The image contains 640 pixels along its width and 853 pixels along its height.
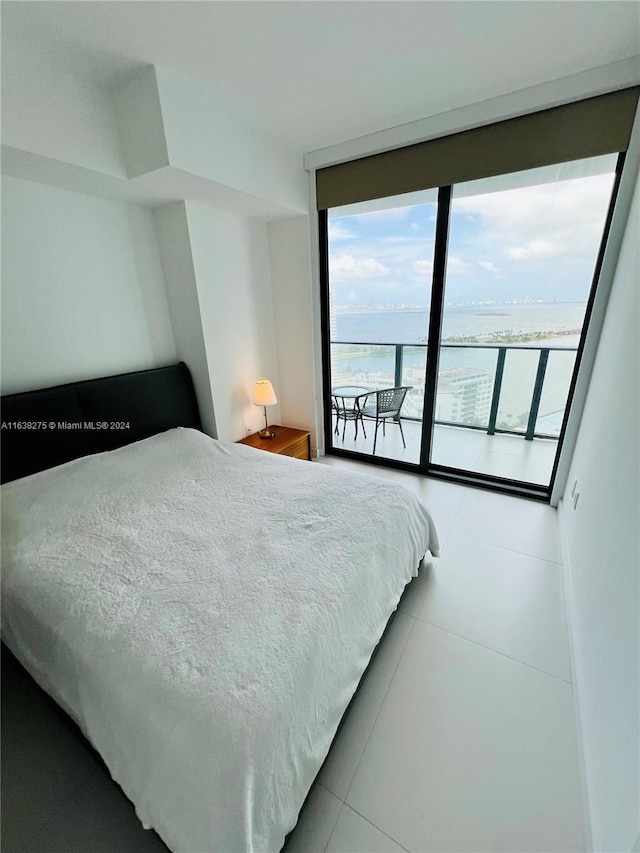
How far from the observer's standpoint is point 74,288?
2.09 meters

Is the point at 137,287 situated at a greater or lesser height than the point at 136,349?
greater

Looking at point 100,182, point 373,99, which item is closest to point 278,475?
point 100,182

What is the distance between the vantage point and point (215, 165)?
1.97 m

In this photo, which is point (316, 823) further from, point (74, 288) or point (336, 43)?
point (336, 43)

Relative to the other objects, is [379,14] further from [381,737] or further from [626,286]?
[381,737]

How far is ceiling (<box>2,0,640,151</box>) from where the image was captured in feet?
4.52

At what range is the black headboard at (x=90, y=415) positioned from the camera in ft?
6.06

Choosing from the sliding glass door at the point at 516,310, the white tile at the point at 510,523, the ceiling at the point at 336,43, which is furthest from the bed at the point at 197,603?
the sliding glass door at the point at 516,310

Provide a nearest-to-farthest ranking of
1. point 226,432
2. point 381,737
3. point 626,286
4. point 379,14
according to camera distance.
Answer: point 381,737 → point 379,14 → point 626,286 → point 226,432

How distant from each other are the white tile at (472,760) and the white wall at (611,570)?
100 millimetres

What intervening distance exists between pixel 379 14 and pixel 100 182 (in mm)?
1581

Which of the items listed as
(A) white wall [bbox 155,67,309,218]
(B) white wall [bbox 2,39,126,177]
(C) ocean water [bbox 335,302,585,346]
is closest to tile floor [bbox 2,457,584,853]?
(C) ocean water [bbox 335,302,585,346]

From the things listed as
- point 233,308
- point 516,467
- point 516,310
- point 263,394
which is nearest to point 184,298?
point 233,308

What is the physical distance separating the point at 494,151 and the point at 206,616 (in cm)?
286
